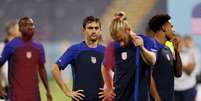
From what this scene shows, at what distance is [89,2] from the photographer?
20578mm

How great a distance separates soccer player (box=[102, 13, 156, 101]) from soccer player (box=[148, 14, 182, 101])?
53 centimetres

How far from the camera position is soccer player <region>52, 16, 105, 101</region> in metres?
9.11

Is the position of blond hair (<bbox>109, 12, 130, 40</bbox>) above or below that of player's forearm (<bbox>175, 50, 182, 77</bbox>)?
above

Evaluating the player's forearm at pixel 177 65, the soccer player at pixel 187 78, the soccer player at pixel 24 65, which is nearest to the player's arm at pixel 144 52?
the player's forearm at pixel 177 65

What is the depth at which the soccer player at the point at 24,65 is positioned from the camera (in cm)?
1034

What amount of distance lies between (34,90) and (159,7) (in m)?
9.01

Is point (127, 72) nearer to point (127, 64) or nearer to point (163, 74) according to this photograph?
point (127, 64)

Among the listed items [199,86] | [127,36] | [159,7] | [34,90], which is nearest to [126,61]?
[127,36]

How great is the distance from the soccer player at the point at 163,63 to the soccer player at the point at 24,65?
81.8 inches

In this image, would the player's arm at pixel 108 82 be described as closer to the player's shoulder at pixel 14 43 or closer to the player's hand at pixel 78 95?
the player's hand at pixel 78 95

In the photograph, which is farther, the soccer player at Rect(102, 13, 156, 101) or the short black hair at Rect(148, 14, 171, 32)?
the short black hair at Rect(148, 14, 171, 32)

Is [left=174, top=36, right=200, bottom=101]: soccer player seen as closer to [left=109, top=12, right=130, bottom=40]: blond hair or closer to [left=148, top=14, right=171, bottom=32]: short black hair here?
[left=148, top=14, right=171, bottom=32]: short black hair

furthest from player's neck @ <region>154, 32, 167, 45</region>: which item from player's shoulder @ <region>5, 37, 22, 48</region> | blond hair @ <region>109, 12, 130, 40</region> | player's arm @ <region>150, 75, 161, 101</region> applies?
player's shoulder @ <region>5, 37, 22, 48</region>

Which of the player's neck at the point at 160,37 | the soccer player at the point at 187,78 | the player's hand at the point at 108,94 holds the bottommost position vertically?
the soccer player at the point at 187,78
